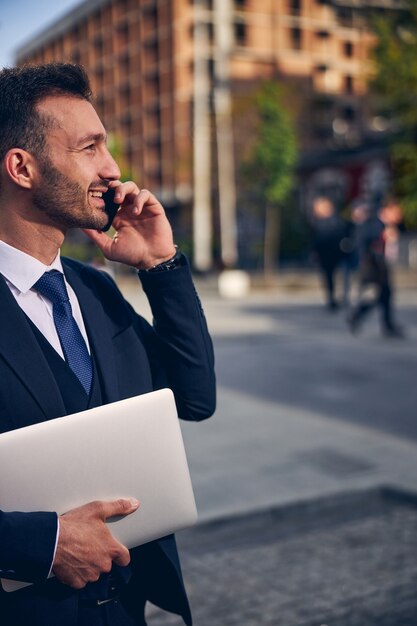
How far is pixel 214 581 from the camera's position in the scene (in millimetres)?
3895

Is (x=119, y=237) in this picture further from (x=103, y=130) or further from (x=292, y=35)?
(x=292, y=35)

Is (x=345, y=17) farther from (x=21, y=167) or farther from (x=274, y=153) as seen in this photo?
(x=21, y=167)

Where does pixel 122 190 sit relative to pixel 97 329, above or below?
above

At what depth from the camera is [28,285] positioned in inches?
70.6

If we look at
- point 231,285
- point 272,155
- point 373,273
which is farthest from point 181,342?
point 272,155

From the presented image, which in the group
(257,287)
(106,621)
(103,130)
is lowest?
(257,287)

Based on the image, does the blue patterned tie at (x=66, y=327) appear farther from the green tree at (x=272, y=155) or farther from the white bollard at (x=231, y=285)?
the green tree at (x=272, y=155)

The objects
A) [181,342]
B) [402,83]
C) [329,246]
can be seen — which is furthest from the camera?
→ [402,83]

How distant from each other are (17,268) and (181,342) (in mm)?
426

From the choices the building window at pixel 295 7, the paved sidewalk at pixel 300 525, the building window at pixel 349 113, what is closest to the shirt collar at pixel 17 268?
the paved sidewalk at pixel 300 525

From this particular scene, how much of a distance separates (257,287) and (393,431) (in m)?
19.5

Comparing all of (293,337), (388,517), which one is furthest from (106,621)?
(293,337)

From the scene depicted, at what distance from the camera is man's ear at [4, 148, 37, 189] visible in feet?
5.73

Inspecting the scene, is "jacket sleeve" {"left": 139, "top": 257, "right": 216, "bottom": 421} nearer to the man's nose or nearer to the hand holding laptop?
the man's nose
